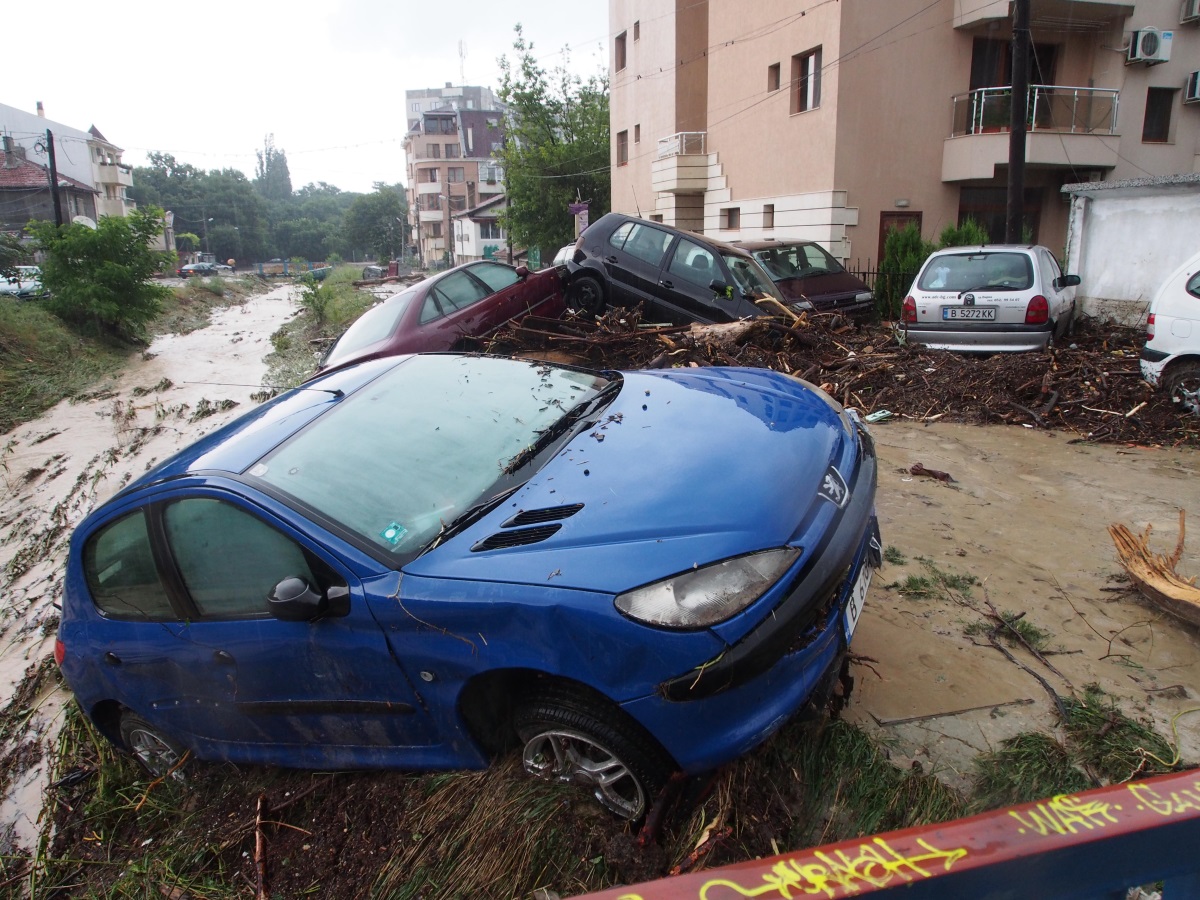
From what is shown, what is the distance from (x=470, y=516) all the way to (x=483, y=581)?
438mm

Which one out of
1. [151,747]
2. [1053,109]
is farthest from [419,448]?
[1053,109]

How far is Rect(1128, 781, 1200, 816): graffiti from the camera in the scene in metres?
1.09

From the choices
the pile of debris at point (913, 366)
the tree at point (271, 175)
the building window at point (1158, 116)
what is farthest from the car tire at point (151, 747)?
the tree at point (271, 175)

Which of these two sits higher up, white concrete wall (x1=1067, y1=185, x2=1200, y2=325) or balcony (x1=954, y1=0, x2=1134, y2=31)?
balcony (x1=954, y1=0, x2=1134, y2=31)

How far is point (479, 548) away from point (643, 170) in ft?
95.6

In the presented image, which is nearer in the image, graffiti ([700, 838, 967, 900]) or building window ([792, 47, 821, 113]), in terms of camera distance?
graffiti ([700, 838, 967, 900])

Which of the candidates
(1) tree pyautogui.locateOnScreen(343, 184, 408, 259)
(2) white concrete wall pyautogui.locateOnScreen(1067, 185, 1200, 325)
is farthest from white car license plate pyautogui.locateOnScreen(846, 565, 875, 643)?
(1) tree pyautogui.locateOnScreen(343, 184, 408, 259)

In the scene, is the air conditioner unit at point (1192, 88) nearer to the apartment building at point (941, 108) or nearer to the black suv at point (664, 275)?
the apartment building at point (941, 108)

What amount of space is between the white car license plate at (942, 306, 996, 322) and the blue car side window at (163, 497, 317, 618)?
836 centimetres

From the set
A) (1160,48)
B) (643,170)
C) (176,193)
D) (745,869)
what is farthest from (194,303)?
(176,193)

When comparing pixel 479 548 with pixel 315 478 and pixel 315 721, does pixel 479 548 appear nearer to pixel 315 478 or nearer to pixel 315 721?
pixel 315 478

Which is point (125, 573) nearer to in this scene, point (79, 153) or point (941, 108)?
point (941, 108)

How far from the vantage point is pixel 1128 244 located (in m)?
11.2

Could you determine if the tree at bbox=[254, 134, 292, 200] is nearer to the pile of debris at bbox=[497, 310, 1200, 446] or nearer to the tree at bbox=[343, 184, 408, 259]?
the tree at bbox=[343, 184, 408, 259]
